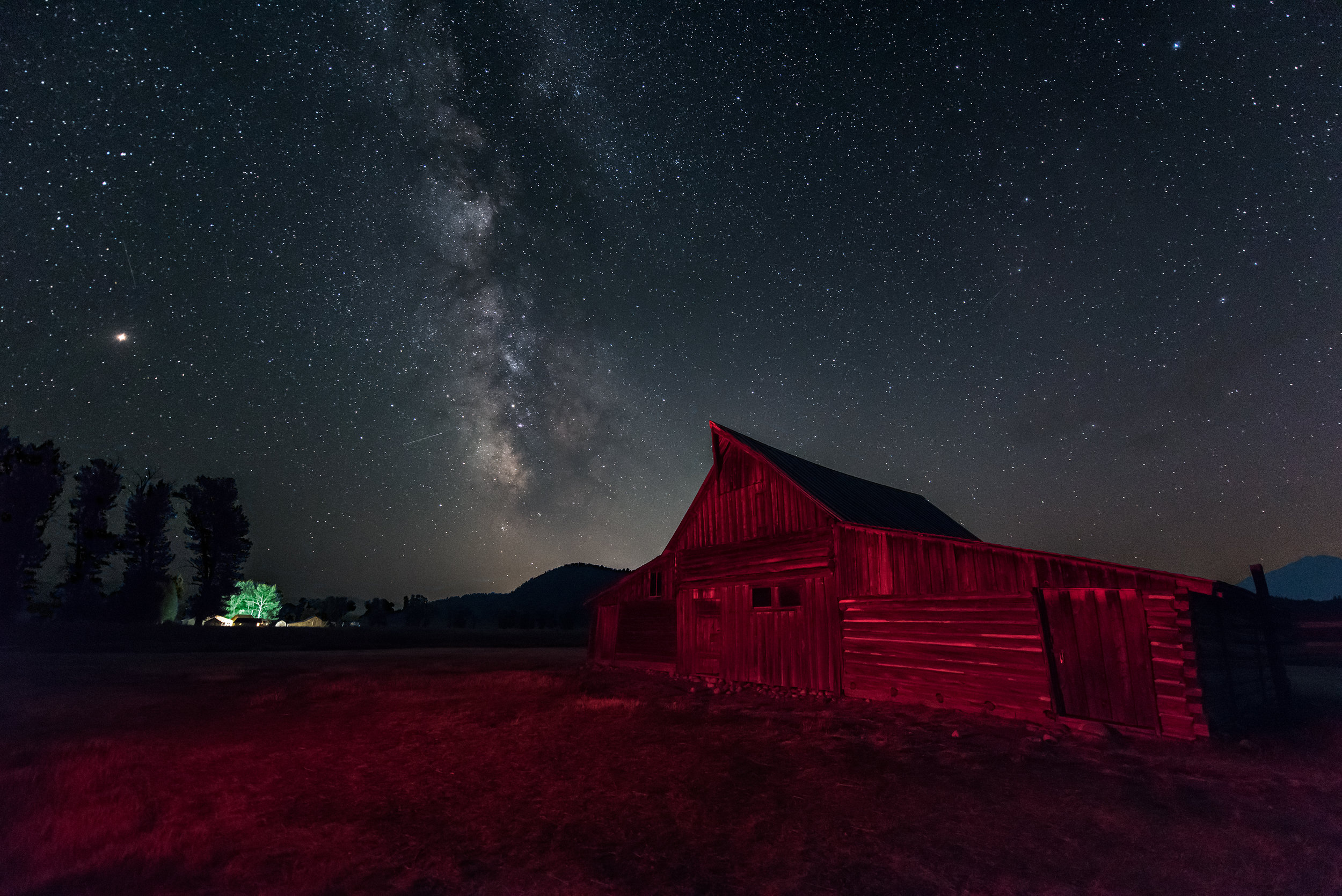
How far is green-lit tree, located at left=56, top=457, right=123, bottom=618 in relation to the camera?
47.0 m

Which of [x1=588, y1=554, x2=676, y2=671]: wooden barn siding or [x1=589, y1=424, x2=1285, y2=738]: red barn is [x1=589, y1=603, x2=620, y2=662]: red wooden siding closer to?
[x1=588, y1=554, x2=676, y2=671]: wooden barn siding

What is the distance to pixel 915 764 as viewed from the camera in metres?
9.45

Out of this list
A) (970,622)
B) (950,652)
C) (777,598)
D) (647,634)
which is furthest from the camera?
(647,634)

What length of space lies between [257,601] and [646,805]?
252 feet

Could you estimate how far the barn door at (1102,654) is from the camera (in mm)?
11086

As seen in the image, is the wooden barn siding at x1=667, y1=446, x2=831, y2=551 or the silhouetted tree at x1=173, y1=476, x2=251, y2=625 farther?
the silhouetted tree at x1=173, y1=476, x2=251, y2=625

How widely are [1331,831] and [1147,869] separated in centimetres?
301

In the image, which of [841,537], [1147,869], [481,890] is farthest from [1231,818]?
[841,537]

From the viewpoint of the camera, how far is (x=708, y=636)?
20.4m

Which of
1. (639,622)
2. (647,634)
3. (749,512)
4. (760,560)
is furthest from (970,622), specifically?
(639,622)

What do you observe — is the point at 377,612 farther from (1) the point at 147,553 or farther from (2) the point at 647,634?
(2) the point at 647,634

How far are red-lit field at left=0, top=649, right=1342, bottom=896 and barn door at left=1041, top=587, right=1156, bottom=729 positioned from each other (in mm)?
854

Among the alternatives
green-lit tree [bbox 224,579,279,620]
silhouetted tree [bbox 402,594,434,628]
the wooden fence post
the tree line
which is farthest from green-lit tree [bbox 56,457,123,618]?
the wooden fence post

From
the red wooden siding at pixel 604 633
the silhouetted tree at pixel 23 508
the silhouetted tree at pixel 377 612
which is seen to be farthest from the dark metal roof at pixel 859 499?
the silhouetted tree at pixel 377 612
